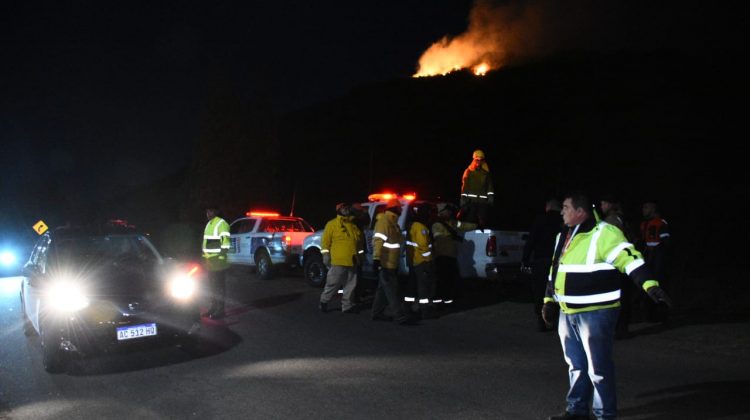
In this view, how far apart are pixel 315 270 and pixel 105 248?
7.06 metres

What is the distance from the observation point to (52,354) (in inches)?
284

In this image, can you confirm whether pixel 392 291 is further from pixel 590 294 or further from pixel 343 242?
pixel 590 294

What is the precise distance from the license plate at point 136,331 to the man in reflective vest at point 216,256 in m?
3.25

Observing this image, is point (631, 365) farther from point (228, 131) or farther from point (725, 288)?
point (228, 131)

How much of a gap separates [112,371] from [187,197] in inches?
1116

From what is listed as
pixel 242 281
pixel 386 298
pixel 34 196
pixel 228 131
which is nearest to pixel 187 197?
pixel 228 131

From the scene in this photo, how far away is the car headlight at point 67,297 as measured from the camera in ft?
23.9

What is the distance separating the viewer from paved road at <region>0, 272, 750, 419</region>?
579 centimetres

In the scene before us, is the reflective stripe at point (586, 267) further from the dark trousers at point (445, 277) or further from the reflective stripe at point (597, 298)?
the dark trousers at point (445, 277)

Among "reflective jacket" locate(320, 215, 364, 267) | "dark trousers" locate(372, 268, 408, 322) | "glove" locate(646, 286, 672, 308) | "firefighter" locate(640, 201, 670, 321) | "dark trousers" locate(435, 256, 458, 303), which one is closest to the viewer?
"glove" locate(646, 286, 672, 308)

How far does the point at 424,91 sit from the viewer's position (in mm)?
103562

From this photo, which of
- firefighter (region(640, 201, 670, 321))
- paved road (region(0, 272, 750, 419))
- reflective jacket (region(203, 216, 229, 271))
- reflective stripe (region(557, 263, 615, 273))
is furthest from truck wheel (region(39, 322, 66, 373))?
firefighter (region(640, 201, 670, 321))

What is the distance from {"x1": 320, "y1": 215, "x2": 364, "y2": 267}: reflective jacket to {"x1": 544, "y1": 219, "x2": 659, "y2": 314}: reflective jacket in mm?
6519

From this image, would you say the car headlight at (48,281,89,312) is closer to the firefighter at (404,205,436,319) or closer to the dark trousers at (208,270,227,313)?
the dark trousers at (208,270,227,313)
